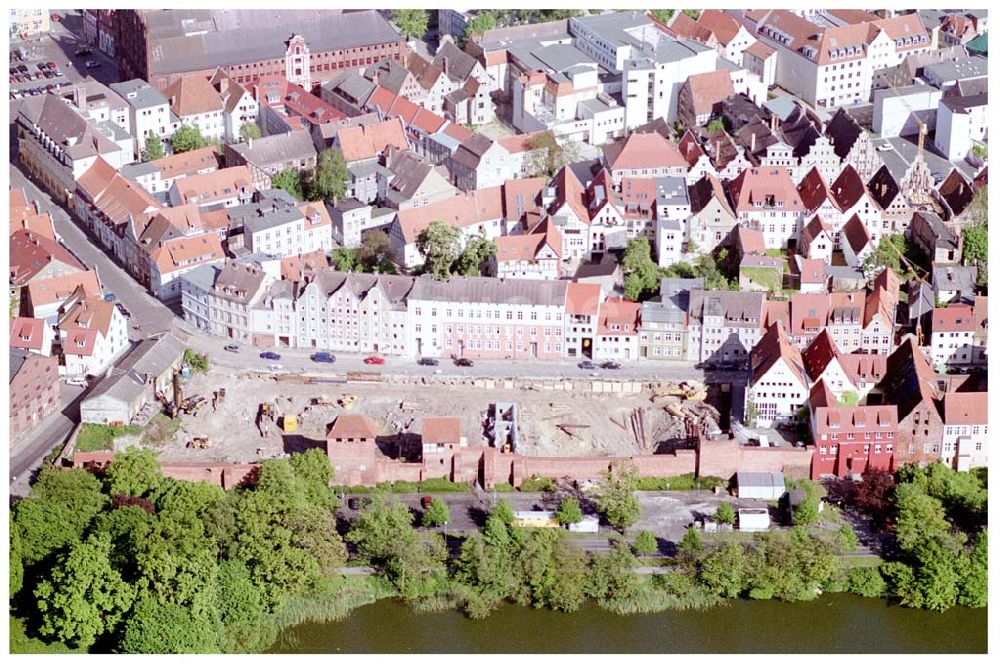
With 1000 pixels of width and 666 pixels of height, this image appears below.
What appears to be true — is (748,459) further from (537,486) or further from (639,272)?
(639,272)

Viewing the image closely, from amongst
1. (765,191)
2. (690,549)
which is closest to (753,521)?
(690,549)

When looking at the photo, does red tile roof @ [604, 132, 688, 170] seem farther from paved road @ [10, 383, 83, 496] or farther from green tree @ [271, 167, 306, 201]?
paved road @ [10, 383, 83, 496]

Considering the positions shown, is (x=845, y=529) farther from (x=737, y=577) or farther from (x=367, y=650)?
(x=367, y=650)

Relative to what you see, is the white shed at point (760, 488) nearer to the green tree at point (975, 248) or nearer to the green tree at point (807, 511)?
the green tree at point (807, 511)

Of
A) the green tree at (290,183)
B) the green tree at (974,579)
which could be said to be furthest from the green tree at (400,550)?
the green tree at (290,183)

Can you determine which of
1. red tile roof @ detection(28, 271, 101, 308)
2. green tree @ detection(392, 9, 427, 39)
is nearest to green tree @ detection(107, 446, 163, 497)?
red tile roof @ detection(28, 271, 101, 308)

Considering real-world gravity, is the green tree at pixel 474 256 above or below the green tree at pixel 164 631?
above

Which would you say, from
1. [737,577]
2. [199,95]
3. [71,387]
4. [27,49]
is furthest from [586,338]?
[27,49]
